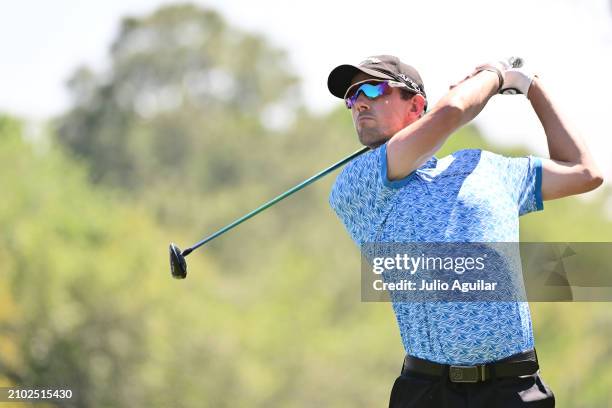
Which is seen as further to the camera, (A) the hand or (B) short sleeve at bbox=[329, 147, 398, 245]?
(A) the hand

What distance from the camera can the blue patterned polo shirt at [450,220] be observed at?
3.52m

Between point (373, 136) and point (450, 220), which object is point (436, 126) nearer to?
point (450, 220)

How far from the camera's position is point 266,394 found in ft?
103

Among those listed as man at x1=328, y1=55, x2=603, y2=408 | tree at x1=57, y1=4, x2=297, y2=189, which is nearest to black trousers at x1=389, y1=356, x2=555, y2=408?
man at x1=328, y1=55, x2=603, y2=408

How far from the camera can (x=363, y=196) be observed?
12.1 feet

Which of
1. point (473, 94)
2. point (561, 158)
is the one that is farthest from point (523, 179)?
point (473, 94)

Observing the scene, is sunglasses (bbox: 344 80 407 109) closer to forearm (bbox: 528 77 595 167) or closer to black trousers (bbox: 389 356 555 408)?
forearm (bbox: 528 77 595 167)

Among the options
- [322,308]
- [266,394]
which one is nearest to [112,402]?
[266,394]

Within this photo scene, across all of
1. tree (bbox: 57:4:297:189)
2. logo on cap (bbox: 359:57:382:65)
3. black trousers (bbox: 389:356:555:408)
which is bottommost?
black trousers (bbox: 389:356:555:408)

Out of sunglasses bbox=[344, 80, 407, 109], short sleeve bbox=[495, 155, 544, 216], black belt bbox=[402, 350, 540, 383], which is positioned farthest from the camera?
sunglasses bbox=[344, 80, 407, 109]

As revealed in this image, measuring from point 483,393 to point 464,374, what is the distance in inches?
3.2

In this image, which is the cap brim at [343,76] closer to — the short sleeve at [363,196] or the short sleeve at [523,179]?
the short sleeve at [363,196]

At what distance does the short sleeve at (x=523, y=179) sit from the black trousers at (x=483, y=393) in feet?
1.88

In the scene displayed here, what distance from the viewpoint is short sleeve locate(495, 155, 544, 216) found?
3729mm
